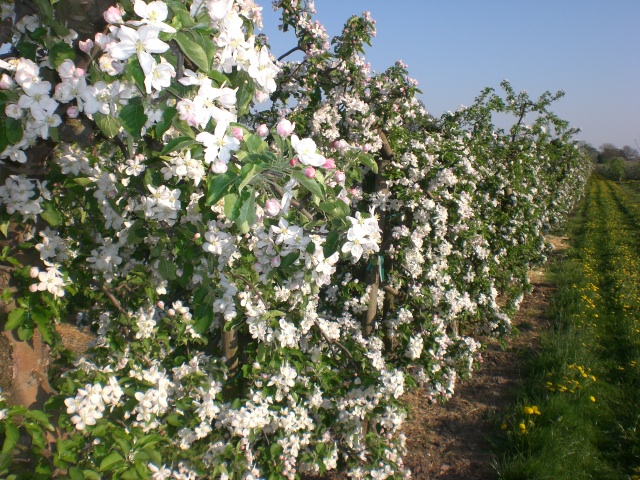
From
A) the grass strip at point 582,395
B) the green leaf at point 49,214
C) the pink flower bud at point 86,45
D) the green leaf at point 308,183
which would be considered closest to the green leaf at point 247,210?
the green leaf at point 308,183

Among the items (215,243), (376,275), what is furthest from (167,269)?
(376,275)

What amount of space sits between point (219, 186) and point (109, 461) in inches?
38.5

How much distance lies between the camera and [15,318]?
147 cm

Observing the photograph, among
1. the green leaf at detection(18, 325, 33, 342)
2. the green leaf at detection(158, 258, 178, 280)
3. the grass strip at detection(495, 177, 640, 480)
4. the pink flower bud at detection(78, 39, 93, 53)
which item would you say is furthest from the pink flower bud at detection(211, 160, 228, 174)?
the grass strip at detection(495, 177, 640, 480)

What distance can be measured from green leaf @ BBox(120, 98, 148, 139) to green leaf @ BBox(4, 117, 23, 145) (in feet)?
1.22

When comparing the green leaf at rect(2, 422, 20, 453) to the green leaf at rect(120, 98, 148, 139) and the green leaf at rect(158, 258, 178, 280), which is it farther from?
the green leaf at rect(120, 98, 148, 139)

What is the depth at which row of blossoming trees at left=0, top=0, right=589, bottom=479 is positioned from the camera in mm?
1089

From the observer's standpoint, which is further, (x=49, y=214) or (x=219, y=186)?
(x=49, y=214)

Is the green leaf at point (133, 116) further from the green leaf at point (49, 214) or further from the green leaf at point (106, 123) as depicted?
the green leaf at point (49, 214)

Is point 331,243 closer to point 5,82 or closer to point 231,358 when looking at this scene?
point 5,82

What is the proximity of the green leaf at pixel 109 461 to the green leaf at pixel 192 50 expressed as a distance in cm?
116

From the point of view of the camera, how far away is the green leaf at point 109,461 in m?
1.42

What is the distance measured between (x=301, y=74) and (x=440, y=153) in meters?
1.33

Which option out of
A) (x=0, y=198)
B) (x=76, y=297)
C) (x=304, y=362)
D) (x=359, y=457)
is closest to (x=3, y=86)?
(x=0, y=198)
